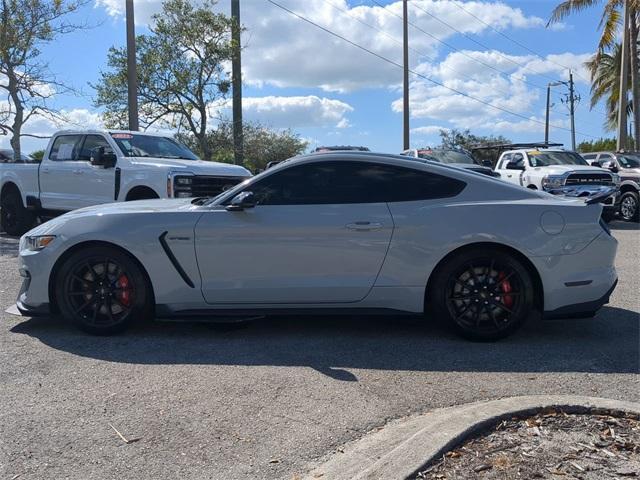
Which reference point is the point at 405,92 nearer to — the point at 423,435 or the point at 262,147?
the point at 262,147

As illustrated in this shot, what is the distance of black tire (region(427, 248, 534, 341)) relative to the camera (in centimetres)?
517

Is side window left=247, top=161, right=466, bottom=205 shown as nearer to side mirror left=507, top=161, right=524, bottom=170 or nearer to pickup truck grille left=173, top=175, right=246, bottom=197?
pickup truck grille left=173, top=175, right=246, bottom=197

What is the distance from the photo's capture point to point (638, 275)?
8.25m

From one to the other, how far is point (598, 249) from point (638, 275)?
3608 millimetres

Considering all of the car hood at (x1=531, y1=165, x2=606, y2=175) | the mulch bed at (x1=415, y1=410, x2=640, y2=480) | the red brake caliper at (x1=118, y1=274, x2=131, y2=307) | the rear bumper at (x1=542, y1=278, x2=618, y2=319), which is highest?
the car hood at (x1=531, y1=165, x2=606, y2=175)

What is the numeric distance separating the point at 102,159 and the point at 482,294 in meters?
7.23

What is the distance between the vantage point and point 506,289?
5.20m

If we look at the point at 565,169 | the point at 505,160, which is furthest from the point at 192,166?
the point at 505,160

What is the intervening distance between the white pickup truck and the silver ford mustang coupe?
4098 mm

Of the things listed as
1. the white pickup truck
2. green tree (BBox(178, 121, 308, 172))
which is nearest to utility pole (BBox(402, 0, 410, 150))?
green tree (BBox(178, 121, 308, 172))

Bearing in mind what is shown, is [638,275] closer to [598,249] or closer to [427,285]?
[598,249]

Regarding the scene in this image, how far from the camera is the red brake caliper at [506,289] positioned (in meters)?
5.18

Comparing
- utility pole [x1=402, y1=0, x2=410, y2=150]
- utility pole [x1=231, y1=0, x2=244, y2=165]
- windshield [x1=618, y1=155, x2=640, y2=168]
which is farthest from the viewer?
utility pole [x1=402, y1=0, x2=410, y2=150]

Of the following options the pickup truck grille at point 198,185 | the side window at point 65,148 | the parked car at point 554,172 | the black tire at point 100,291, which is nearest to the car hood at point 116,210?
the black tire at point 100,291
